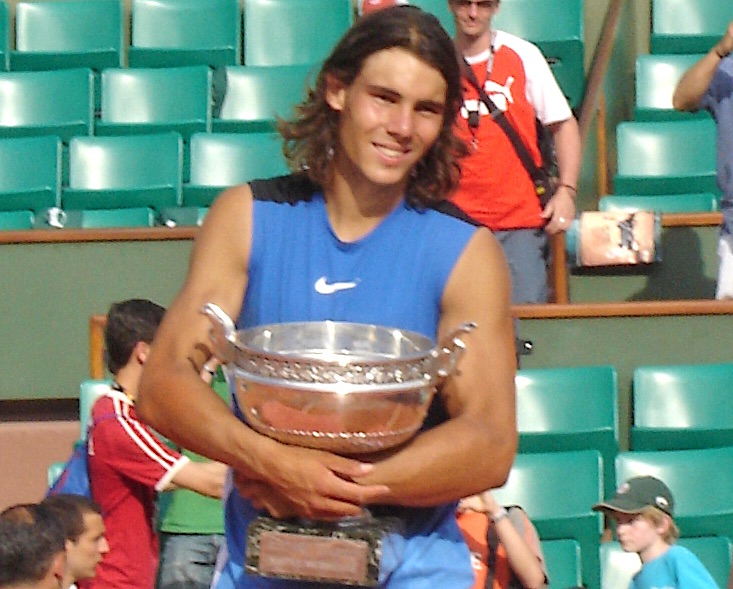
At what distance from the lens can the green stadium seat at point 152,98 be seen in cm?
680

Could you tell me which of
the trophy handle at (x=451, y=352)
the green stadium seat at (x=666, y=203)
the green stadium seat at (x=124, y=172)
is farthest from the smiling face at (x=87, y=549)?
the green stadium seat at (x=666, y=203)

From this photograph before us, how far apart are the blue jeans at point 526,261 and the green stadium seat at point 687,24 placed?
2363mm

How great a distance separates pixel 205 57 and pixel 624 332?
2977 millimetres

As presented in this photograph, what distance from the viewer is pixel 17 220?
6.13m

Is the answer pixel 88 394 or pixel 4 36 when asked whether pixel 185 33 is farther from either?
pixel 88 394

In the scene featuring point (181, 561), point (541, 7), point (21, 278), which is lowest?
point (181, 561)

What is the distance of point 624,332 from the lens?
500 cm


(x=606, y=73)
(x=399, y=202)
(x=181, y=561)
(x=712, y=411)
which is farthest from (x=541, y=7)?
(x=399, y=202)

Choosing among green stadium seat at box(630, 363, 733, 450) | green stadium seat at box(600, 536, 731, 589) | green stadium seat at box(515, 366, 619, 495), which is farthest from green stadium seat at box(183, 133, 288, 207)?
green stadium seat at box(600, 536, 731, 589)

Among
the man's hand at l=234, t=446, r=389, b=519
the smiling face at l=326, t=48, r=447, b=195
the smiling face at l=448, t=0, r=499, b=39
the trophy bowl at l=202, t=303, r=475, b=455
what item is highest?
the smiling face at l=448, t=0, r=499, b=39

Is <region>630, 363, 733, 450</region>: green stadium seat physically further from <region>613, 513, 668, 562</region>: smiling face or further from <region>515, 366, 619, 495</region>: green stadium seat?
<region>613, 513, 668, 562</region>: smiling face

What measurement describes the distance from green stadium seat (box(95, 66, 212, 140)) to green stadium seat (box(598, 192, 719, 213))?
6.12 ft

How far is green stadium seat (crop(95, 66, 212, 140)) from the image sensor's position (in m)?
6.80

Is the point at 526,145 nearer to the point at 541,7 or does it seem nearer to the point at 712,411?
the point at 712,411
